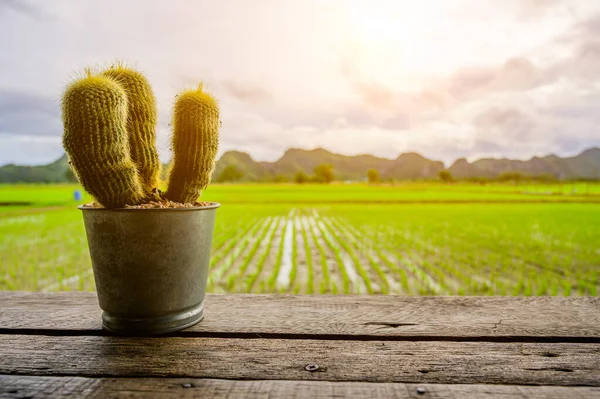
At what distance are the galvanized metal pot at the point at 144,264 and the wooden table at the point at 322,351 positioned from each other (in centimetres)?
7

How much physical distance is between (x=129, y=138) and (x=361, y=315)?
99 centimetres

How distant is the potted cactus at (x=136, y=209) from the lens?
1151 millimetres

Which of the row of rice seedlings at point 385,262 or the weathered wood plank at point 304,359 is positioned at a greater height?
the weathered wood plank at point 304,359

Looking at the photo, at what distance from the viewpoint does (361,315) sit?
140 cm

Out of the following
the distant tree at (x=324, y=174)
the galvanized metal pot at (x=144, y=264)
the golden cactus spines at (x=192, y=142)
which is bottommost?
the galvanized metal pot at (x=144, y=264)

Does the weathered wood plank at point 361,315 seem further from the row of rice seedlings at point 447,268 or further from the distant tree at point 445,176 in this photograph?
the distant tree at point 445,176

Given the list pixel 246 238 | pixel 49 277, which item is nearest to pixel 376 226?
pixel 246 238

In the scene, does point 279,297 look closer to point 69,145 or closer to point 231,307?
point 231,307

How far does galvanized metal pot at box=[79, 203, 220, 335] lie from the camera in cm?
120

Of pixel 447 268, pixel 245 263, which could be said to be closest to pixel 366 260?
pixel 447 268

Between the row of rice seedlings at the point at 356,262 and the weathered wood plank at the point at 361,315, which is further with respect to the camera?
the row of rice seedlings at the point at 356,262

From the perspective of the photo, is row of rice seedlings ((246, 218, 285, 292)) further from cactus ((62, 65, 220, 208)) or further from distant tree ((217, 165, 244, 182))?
distant tree ((217, 165, 244, 182))

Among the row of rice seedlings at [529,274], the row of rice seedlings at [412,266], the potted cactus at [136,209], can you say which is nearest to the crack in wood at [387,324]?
the potted cactus at [136,209]

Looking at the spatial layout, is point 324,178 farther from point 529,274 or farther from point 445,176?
point 529,274
